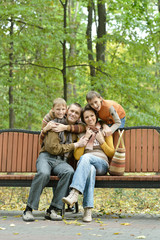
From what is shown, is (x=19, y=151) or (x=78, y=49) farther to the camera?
(x=78, y=49)

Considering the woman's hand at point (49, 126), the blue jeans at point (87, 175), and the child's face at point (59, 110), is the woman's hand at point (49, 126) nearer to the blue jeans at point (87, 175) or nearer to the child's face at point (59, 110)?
the child's face at point (59, 110)

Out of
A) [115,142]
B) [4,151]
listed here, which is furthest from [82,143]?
[4,151]

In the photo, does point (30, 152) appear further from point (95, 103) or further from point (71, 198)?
point (71, 198)

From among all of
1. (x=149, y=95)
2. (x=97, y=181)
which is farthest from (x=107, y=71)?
(x=97, y=181)

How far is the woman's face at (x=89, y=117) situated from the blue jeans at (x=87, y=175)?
1.65 feet

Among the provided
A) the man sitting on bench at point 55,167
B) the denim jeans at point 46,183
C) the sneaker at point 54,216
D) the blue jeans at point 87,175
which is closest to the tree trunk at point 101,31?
the man sitting on bench at point 55,167

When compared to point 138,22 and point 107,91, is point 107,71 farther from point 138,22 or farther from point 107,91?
point 138,22

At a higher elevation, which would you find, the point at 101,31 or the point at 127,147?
the point at 101,31

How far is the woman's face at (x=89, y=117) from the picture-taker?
228 inches

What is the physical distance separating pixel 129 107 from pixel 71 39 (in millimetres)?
2681

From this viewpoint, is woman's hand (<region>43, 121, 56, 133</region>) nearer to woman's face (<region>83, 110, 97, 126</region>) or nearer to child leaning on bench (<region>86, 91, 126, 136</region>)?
woman's face (<region>83, 110, 97, 126</region>)

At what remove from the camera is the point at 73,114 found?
19.2 ft

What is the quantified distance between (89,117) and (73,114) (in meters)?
0.25

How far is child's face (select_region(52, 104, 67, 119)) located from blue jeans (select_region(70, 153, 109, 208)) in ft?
2.37
